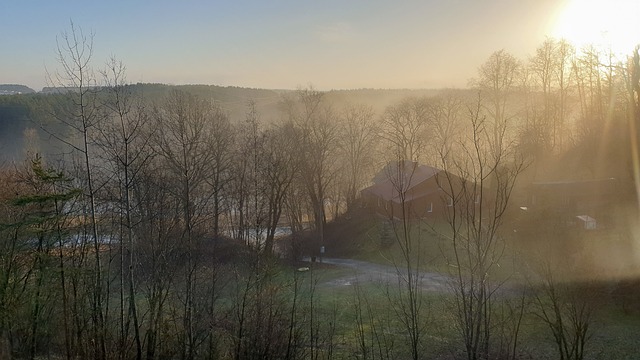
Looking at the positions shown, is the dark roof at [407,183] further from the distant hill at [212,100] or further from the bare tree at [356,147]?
the distant hill at [212,100]

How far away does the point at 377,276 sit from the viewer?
24703 mm

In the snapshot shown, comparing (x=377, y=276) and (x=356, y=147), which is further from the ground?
(x=356, y=147)

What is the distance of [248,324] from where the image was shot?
10586 mm

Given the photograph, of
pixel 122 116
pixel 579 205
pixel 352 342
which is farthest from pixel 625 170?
pixel 122 116

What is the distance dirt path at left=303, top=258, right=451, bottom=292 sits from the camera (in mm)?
21406

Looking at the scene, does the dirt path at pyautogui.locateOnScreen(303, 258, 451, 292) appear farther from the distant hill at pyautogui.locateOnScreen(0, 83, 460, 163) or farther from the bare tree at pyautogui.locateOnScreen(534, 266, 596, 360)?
the distant hill at pyautogui.locateOnScreen(0, 83, 460, 163)

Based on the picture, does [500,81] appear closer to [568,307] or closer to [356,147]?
[356,147]

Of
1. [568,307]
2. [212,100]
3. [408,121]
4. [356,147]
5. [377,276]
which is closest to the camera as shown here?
[568,307]

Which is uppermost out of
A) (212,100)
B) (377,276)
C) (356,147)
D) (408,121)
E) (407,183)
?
(212,100)

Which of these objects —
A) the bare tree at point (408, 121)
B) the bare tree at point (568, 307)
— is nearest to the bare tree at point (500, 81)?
the bare tree at point (408, 121)

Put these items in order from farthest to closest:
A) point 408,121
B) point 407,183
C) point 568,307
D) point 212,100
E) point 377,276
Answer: point 212,100 → point 408,121 → point 407,183 → point 377,276 → point 568,307

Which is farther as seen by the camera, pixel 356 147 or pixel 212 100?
pixel 212 100

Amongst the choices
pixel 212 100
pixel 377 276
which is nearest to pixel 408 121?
pixel 212 100

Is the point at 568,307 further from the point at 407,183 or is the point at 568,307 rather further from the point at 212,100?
the point at 212,100
